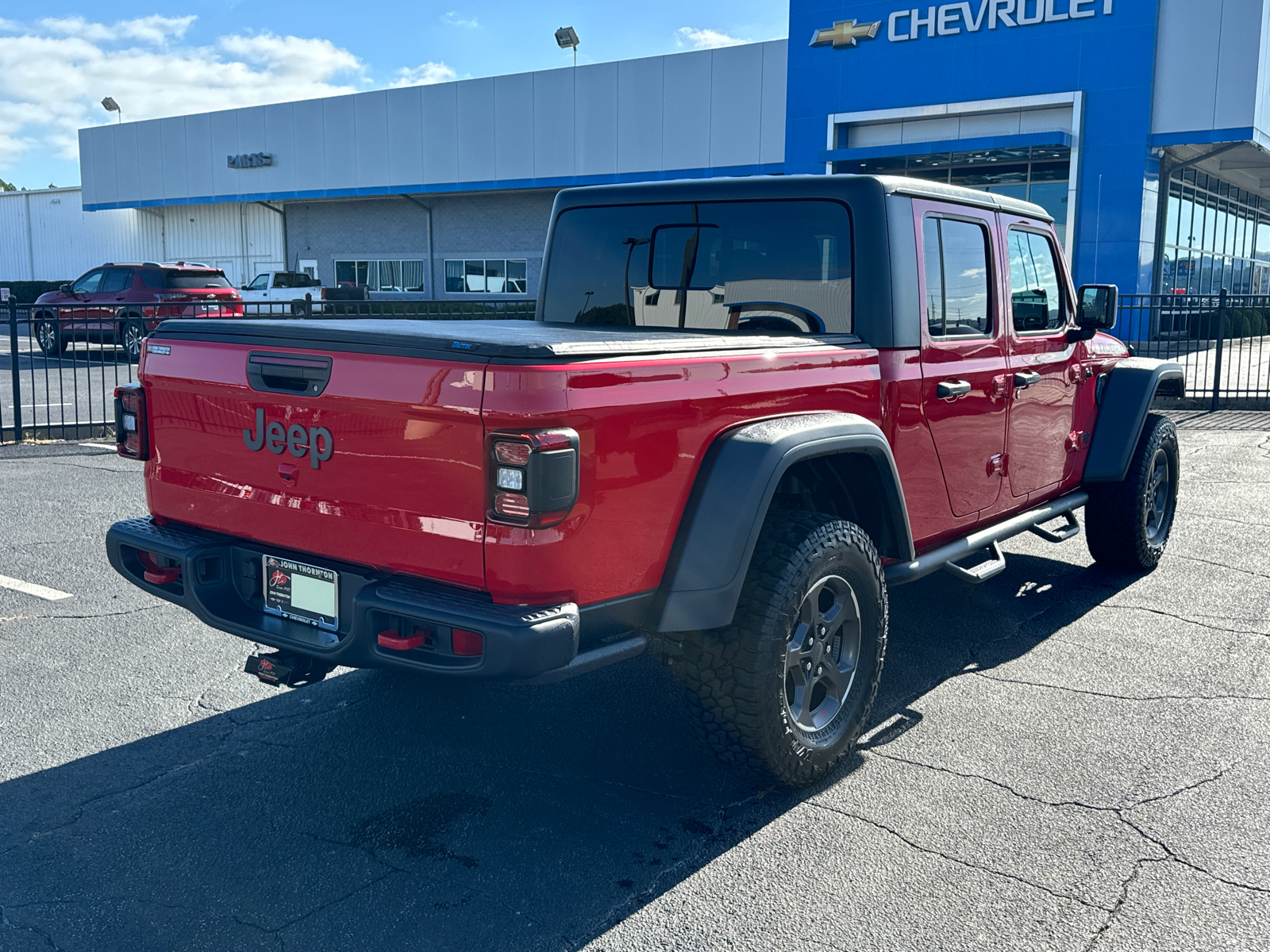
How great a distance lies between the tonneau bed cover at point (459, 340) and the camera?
2.88 metres

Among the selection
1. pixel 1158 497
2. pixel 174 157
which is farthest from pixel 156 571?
pixel 174 157

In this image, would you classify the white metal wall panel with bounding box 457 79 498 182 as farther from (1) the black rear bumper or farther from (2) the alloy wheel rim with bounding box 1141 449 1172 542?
(1) the black rear bumper

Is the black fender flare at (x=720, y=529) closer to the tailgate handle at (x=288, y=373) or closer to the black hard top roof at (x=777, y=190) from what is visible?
the tailgate handle at (x=288, y=373)

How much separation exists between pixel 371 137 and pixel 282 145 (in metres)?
4.54

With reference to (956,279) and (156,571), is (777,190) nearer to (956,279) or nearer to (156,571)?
(956,279)

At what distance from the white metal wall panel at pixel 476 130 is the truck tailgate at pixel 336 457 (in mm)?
34533

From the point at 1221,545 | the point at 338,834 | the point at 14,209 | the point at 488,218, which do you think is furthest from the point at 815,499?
the point at 14,209

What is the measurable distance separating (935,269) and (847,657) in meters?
1.61

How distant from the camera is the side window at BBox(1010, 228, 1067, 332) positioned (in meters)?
5.07

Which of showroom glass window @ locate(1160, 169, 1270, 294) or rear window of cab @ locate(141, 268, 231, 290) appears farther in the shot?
showroom glass window @ locate(1160, 169, 1270, 294)

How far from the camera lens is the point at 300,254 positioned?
44.3 meters

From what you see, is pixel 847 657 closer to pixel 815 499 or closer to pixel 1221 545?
pixel 815 499

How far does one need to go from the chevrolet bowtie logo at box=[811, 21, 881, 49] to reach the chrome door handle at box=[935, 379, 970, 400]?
22969 mm

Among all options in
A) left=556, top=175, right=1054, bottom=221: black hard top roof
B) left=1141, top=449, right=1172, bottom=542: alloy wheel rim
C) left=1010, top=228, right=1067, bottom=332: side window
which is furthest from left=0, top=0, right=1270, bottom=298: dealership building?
left=556, top=175, right=1054, bottom=221: black hard top roof
